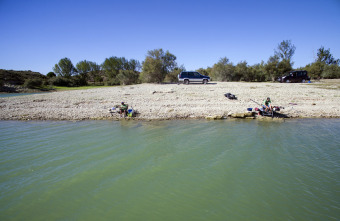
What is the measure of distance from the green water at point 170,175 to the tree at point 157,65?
2438 centimetres

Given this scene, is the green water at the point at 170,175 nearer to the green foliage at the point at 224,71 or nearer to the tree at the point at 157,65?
the tree at the point at 157,65

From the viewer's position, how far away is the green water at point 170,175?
3.98 metres

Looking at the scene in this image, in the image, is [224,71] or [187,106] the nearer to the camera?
[187,106]

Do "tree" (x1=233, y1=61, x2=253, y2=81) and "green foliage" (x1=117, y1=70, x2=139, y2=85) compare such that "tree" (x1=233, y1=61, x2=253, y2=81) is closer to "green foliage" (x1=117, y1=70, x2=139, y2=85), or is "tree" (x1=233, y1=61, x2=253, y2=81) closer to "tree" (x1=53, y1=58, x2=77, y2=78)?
"green foliage" (x1=117, y1=70, x2=139, y2=85)

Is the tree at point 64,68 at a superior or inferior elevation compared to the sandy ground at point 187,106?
superior

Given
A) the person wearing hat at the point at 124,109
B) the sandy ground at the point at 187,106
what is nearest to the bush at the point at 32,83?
the sandy ground at the point at 187,106

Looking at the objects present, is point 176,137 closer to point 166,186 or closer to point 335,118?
point 166,186

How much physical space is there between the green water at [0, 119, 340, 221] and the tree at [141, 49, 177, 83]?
24.4 meters

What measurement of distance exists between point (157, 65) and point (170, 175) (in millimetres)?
28747

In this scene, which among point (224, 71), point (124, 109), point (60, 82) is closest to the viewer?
point (124, 109)

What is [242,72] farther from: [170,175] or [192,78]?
[170,175]

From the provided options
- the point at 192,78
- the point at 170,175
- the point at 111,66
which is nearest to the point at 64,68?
the point at 111,66

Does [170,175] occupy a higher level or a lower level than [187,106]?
lower

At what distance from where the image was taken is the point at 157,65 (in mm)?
31875
